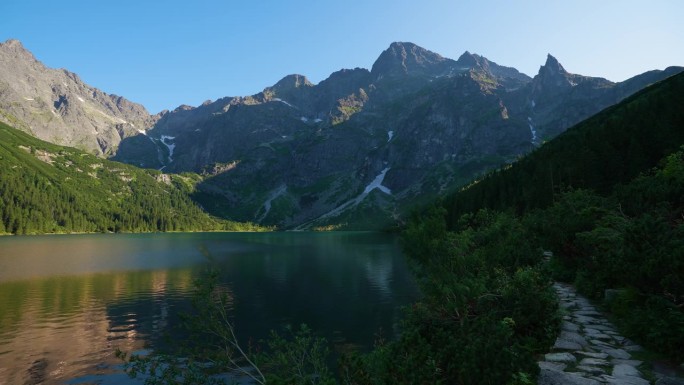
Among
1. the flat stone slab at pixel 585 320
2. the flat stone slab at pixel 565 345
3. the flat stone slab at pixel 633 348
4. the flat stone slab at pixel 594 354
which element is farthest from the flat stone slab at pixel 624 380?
the flat stone slab at pixel 585 320

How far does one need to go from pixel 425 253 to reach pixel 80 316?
43.3 m

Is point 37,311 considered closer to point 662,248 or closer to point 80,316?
point 80,316

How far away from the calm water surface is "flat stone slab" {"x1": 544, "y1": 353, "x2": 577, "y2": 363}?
12055 mm

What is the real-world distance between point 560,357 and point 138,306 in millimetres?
52499

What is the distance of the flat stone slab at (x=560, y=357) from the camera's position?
11.7 m

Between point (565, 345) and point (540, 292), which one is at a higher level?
point (540, 292)

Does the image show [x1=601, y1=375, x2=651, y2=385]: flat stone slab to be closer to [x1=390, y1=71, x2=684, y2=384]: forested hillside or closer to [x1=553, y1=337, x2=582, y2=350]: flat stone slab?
[x1=390, y1=71, x2=684, y2=384]: forested hillside

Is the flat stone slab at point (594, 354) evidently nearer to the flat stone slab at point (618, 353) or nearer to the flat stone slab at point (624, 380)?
the flat stone slab at point (618, 353)

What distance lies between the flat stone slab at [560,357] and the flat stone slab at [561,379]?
49.2 inches

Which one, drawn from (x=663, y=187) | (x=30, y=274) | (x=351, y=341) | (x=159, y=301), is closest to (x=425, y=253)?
(x=351, y=341)

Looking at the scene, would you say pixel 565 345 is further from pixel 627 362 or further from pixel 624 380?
pixel 624 380

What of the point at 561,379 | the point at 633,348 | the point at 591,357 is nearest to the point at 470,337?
the point at 561,379

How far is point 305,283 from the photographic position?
67875mm

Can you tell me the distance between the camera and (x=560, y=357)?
11.9 meters
